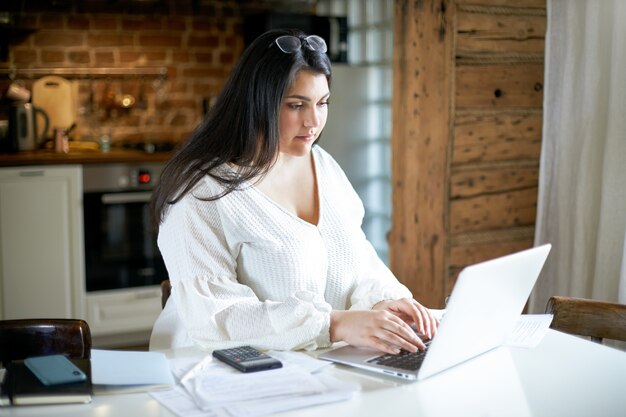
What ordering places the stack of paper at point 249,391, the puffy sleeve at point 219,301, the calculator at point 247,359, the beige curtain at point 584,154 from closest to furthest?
the stack of paper at point 249,391 < the calculator at point 247,359 < the puffy sleeve at point 219,301 < the beige curtain at point 584,154

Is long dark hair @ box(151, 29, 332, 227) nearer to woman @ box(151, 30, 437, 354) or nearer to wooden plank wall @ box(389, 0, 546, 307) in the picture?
woman @ box(151, 30, 437, 354)

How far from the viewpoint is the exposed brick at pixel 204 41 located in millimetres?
5105

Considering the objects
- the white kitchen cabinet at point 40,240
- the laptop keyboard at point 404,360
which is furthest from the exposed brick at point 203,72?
the laptop keyboard at point 404,360

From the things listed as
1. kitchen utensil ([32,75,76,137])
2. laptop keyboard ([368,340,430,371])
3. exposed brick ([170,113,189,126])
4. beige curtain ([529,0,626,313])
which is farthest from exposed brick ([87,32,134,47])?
laptop keyboard ([368,340,430,371])

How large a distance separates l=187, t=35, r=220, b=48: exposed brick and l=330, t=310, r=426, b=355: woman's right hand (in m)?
3.58

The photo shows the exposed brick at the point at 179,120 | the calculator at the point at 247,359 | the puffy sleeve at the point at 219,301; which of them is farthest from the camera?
the exposed brick at the point at 179,120

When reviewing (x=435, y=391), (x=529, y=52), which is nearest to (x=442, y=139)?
(x=529, y=52)

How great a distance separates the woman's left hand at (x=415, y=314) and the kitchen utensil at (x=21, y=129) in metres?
3.06

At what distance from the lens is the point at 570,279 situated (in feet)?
10.8

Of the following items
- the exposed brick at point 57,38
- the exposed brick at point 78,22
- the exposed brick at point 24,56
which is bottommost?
the exposed brick at point 24,56

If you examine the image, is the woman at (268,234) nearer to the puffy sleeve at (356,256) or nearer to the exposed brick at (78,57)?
the puffy sleeve at (356,256)

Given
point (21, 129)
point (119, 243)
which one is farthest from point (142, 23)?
point (119, 243)

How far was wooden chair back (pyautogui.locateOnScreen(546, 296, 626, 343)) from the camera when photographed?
212cm

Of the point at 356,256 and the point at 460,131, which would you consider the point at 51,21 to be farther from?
the point at 356,256
